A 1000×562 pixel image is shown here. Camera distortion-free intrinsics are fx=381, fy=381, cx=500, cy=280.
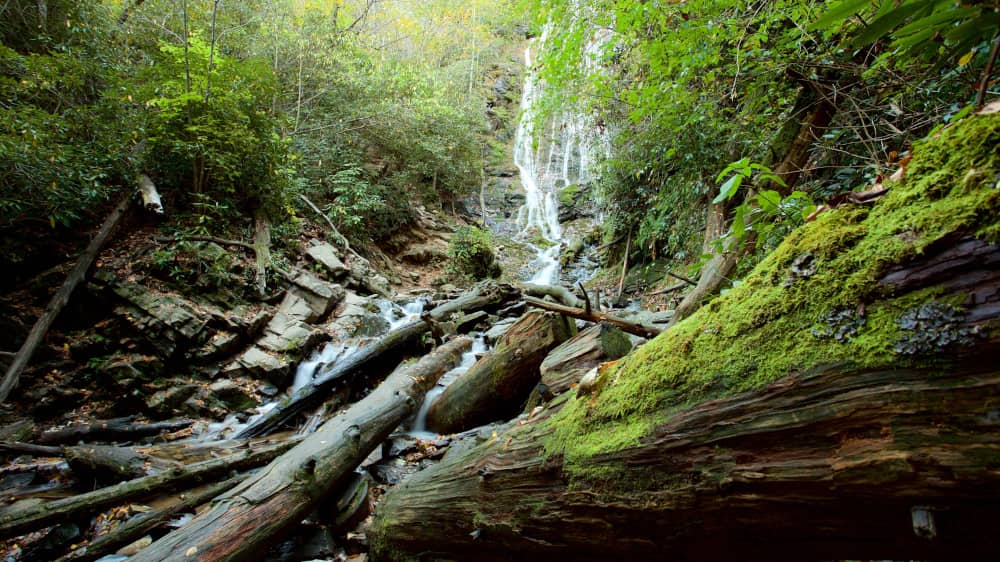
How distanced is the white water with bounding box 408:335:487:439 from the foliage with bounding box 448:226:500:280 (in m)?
6.26

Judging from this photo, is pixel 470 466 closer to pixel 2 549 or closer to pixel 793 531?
pixel 793 531

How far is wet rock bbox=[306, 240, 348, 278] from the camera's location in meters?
9.44

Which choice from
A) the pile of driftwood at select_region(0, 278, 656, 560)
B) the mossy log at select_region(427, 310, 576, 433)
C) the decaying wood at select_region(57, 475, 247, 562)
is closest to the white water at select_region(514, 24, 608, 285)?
the mossy log at select_region(427, 310, 576, 433)

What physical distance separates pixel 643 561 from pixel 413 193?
1543 centimetres

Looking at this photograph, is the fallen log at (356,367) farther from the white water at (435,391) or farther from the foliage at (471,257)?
the foliage at (471,257)

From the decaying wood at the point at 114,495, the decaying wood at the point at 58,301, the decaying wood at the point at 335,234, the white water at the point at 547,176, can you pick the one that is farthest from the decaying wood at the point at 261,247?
the white water at the point at 547,176

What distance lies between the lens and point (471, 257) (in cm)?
1303

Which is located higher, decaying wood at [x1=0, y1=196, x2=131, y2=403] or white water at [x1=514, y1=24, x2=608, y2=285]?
white water at [x1=514, y1=24, x2=608, y2=285]

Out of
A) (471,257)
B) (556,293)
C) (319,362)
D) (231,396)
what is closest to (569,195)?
(471,257)

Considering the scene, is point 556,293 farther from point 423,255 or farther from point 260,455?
point 423,255

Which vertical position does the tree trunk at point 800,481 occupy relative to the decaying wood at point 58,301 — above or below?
below

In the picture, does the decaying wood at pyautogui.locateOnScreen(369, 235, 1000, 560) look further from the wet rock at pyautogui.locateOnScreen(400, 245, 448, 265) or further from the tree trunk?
the wet rock at pyautogui.locateOnScreen(400, 245, 448, 265)

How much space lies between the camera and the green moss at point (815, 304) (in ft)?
2.96

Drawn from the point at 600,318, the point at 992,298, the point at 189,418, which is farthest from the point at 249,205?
the point at 992,298
